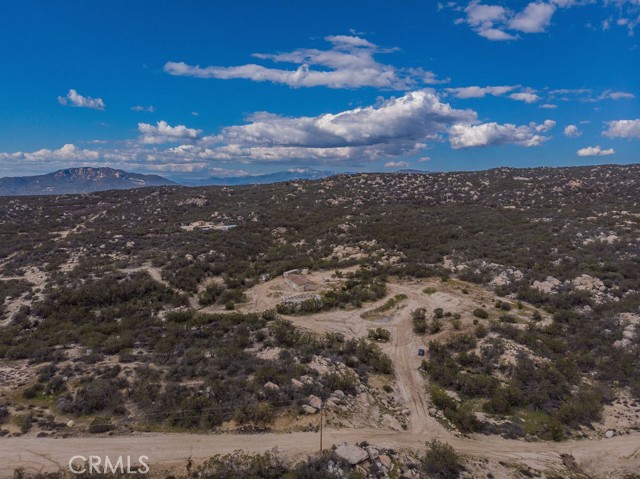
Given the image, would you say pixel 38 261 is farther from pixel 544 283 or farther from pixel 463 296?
pixel 544 283

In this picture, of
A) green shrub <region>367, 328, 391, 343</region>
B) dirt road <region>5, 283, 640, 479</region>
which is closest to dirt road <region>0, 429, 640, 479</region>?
dirt road <region>5, 283, 640, 479</region>

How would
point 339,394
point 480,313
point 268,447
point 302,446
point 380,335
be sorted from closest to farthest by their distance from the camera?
point 268,447 < point 302,446 < point 339,394 < point 380,335 < point 480,313

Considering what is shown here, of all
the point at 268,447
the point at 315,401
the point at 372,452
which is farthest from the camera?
the point at 315,401

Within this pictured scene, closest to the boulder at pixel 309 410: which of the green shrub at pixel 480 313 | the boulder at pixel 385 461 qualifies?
the boulder at pixel 385 461

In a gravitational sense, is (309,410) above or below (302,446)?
above

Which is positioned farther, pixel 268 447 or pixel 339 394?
pixel 339 394

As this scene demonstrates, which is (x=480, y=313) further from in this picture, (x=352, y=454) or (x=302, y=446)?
(x=302, y=446)

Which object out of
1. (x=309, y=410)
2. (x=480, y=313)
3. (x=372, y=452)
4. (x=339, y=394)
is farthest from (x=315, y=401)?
(x=480, y=313)

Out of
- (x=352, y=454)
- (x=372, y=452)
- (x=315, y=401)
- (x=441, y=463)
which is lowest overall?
(x=441, y=463)

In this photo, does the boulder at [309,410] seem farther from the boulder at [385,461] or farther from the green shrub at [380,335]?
the green shrub at [380,335]
